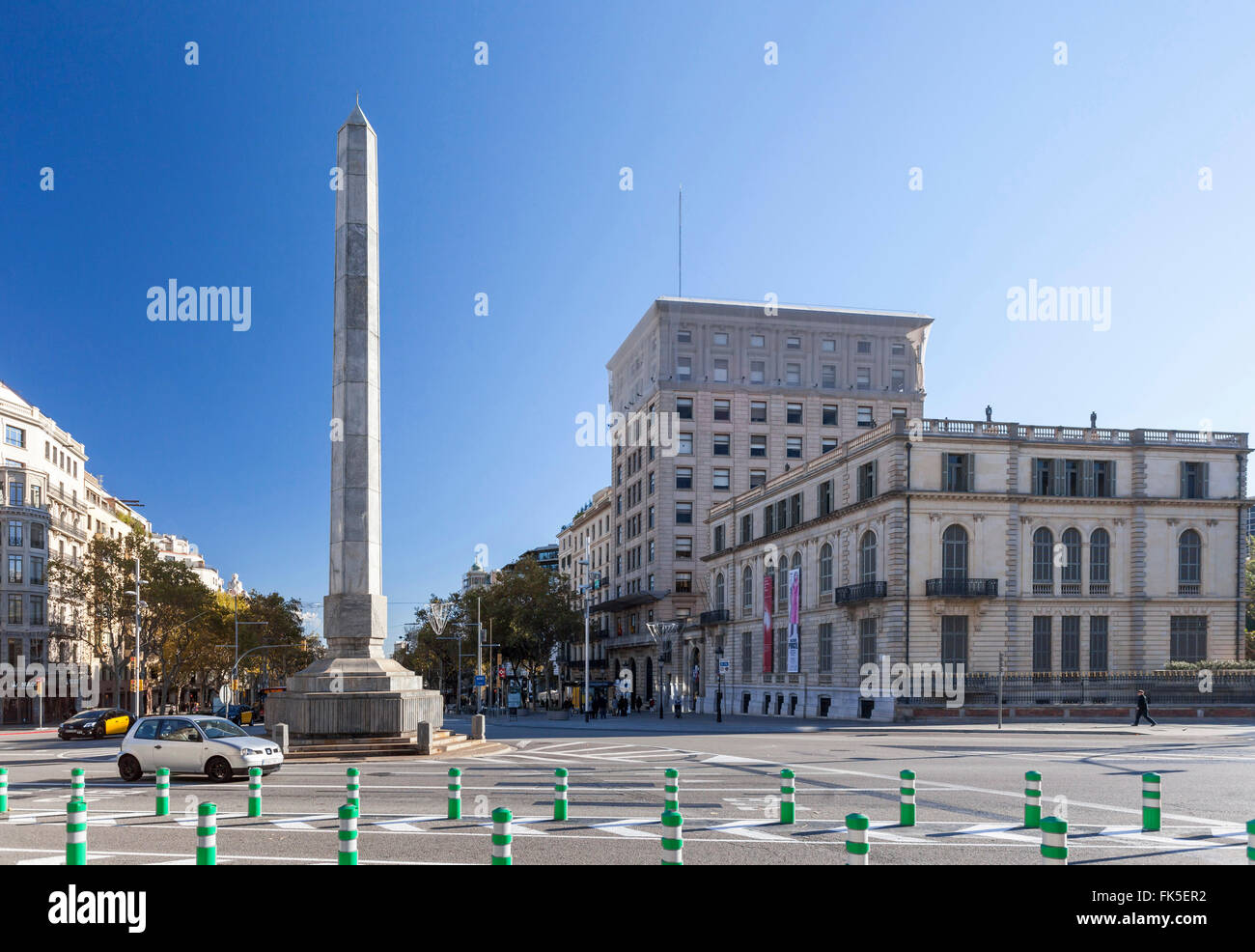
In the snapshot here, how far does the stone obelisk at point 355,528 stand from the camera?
28828 millimetres

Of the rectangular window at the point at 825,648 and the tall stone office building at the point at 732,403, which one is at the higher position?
the tall stone office building at the point at 732,403

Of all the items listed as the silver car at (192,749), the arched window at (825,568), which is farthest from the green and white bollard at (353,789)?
the arched window at (825,568)

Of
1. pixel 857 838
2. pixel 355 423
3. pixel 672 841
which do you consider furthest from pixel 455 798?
pixel 355 423

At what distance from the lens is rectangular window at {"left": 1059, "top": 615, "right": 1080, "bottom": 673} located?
55.1 meters

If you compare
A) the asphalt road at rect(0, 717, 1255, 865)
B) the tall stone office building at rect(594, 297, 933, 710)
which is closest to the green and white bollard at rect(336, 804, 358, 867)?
the asphalt road at rect(0, 717, 1255, 865)

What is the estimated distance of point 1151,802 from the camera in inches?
547

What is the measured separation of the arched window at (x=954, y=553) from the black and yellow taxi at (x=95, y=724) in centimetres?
3889

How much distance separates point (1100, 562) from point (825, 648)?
15.0 meters

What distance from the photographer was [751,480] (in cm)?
9075

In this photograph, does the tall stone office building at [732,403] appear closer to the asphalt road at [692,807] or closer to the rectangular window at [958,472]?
the rectangular window at [958,472]

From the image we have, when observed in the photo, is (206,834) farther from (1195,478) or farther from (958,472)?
(1195,478)

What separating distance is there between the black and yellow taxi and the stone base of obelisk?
2098 centimetres

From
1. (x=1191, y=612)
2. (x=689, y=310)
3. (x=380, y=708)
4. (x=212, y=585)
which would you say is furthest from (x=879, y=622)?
(x=212, y=585)

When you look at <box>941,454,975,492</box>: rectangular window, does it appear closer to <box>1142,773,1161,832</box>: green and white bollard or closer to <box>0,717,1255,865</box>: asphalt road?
<box>0,717,1255,865</box>: asphalt road
